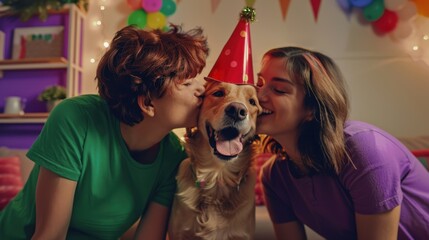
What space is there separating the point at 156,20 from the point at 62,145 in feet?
7.92

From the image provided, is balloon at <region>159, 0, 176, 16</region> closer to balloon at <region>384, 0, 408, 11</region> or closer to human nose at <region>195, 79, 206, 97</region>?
balloon at <region>384, 0, 408, 11</region>

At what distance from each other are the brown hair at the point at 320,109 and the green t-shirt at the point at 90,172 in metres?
0.57

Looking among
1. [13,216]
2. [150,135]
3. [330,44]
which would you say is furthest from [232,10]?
[13,216]

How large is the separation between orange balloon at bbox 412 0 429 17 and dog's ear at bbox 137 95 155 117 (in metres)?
3.02

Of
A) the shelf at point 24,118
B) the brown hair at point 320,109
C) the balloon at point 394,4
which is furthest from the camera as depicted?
the shelf at point 24,118

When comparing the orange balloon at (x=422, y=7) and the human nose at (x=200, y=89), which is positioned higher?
the orange balloon at (x=422, y=7)

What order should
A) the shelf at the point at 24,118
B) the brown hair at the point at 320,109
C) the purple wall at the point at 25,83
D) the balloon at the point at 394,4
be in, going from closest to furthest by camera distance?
the brown hair at the point at 320,109, the balloon at the point at 394,4, the shelf at the point at 24,118, the purple wall at the point at 25,83

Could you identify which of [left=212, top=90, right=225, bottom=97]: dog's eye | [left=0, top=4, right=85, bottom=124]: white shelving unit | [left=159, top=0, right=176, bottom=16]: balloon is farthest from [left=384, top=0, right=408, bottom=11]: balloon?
[left=0, top=4, right=85, bottom=124]: white shelving unit

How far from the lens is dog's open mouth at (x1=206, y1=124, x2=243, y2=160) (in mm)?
1288

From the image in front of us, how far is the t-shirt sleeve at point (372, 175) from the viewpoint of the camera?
3.73ft

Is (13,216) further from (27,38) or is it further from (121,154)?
(27,38)

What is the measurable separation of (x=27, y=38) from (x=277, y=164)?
3.31 m

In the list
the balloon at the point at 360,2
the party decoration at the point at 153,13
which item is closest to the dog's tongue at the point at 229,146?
the party decoration at the point at 153,13

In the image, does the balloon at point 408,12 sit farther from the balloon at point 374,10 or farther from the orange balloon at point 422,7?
the balloon at point 374,10
